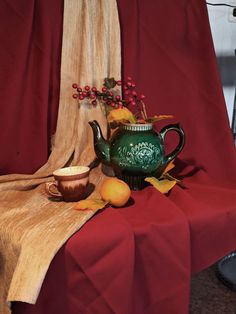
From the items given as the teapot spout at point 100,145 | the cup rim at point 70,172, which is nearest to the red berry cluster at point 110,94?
the teapot spout at point 100,145

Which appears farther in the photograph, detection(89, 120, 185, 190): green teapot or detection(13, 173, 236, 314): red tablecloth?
detection(89, 120, 185, 190): green teapot

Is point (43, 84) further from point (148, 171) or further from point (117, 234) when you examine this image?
point (117, 234)

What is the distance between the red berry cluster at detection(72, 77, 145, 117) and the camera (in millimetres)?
875

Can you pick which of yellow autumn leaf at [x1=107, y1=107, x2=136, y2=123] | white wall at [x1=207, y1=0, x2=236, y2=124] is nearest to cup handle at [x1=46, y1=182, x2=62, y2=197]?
yellow autumn leaf at [x1=107, y1=107, x2=136, y2=123]

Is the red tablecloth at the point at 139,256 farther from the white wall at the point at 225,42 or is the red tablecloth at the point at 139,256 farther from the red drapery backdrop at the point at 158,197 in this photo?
the white wall at the point at 225,42

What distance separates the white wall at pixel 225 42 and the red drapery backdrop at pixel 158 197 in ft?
0.92

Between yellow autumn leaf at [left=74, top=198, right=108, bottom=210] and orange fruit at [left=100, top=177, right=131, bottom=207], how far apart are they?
0.01 m

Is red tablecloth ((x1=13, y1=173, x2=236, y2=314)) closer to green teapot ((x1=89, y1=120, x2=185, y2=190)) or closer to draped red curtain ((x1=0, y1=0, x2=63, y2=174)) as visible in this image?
green teapot ((x1=89, y1=120, x2=185, y2=190))

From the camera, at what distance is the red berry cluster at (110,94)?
88 cm

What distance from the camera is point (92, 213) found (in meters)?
0.63

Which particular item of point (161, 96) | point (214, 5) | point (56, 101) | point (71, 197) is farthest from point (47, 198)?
point (214, 5)

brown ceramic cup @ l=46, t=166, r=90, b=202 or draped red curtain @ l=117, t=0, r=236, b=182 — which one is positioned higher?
draped red curtain @ l=117, t=0, r=236, b=182

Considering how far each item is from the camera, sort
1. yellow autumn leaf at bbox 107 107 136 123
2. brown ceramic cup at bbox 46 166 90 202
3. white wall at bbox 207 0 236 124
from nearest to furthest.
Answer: brown ceramic cup at bbox 46 166 90 202 → yellow autumn leaf at bbox 107 107 136 123 → white wall at bbox 207 0 236 124

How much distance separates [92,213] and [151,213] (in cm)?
12
